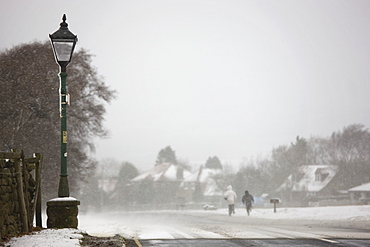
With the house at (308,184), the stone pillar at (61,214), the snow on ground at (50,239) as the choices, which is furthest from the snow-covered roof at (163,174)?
the snow on ground at (50,239)

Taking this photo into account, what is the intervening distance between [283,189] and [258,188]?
16.1 feet

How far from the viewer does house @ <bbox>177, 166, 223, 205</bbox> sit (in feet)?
326

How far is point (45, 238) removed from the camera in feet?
33.1

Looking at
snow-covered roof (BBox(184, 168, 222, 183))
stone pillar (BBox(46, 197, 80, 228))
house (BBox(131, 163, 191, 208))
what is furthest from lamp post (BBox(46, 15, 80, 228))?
snow-covered roof (BBox(184, 168, 222, 183))

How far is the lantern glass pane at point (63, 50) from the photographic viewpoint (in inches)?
522

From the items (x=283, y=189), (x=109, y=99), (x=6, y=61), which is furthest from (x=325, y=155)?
(x=6, y=61)

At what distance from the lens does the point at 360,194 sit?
81.6m

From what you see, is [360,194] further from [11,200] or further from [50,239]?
[50,239]

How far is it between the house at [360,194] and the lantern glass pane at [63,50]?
6807 centimetres

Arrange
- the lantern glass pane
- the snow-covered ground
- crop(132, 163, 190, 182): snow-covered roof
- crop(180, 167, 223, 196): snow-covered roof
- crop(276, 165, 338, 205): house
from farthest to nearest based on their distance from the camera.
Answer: crop(132, 163, 190, 182): snow-covered roof < crop(180, 167, 223, 196): snow-covered roof < crop(276, 165, 338, 205): house < the lantern glass pane < the snow-covered ground

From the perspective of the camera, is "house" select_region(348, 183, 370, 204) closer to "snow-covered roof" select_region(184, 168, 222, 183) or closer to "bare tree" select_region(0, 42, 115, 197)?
"snow-covered roof" select_region(184, 168, 222, 183)

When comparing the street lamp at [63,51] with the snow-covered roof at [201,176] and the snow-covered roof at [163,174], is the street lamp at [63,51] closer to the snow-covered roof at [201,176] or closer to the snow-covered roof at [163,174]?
the snow-covered roof at [163,174]

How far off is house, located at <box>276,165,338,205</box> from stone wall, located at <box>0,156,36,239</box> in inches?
3144

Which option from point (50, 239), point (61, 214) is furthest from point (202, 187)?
point (50, 239)
